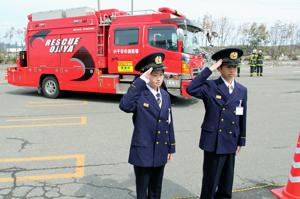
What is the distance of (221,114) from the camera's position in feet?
10.1

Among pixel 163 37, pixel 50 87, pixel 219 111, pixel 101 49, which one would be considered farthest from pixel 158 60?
pixel 50 87

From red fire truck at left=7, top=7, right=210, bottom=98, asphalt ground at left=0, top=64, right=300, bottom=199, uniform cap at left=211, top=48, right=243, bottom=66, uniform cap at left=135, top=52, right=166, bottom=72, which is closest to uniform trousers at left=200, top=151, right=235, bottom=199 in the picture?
asphalt ground at left=0, top=64, right=300, bottom=199

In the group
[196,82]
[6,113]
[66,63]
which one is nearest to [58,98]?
[66,63]


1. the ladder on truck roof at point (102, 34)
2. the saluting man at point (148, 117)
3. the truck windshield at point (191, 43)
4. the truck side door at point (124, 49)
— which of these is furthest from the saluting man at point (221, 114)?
the ladder on truck roof at point (102, 34)

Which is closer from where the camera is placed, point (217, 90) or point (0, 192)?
point (217, 90)

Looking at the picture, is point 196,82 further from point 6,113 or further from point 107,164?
point 6,113

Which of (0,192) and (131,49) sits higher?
(131,49)

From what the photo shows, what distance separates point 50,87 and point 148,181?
945 cm

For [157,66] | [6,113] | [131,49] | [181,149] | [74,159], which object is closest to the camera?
[157,66]

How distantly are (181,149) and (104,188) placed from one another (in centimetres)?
196

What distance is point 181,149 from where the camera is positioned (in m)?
5.48

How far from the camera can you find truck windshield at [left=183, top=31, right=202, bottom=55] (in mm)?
9406

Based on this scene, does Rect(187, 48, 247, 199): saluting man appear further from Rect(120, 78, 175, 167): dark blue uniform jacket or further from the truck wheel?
the truck wheel

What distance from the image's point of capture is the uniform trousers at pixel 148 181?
3012 millimetres
